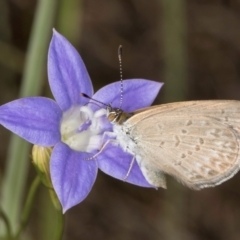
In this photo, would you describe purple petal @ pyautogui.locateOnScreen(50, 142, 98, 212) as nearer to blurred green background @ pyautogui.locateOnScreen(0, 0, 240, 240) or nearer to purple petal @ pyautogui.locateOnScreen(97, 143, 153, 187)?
purple petal @ pyautogui.locateOnScreen(97, 143, 153, 187)

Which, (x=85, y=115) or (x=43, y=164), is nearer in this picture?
(x=43, y=164)

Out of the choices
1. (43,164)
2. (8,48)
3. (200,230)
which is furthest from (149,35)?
(43,164)

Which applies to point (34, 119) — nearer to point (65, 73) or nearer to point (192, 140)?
point (65, 73)

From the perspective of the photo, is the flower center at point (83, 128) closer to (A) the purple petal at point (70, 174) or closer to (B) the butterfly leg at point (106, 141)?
(B) the butterfly leg at point (106, 141)

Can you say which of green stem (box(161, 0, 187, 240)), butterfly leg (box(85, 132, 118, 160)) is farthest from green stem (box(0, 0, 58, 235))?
green stem (box(161, 0, 187, 240))

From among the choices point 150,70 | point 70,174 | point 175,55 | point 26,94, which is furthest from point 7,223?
point 150,70

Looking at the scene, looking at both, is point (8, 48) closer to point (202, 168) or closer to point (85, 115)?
point (85, 115)
